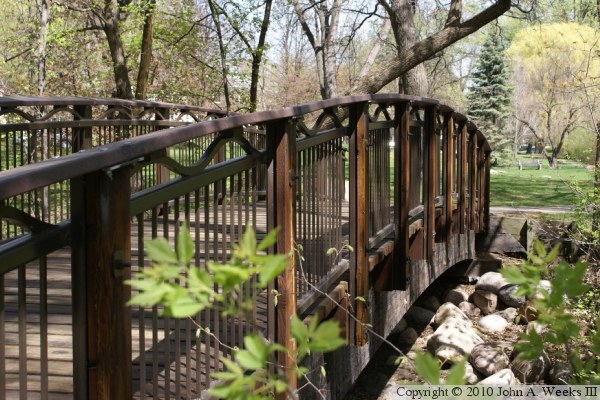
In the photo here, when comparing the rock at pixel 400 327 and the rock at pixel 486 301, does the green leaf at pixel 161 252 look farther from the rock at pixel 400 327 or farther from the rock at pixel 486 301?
the rock at pixel 486 301

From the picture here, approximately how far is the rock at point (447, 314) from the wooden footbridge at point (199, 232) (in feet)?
4.25

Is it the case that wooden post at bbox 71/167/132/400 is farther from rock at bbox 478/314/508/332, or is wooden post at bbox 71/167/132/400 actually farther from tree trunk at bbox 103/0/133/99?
tree trunk at bbox 103/0/133/99

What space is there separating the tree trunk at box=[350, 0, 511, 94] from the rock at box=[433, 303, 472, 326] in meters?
3.87

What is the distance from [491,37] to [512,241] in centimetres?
3157

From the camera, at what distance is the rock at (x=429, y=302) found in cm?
1245

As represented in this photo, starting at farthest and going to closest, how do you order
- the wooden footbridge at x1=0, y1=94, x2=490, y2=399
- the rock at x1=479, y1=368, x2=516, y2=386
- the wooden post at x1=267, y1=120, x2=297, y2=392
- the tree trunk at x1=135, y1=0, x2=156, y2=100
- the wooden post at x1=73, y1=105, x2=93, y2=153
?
the tree trunk at x1=135, y1=0, x2=156, y2=100, the rock at x1=479, y1=368, x2=516, y2=386, the wooden post at x1=73, y1=105, x2=93, y2=153, the wooden post at x1=267, y1=120, x2=297, y2=392, the wooden footbridge at x1=0, y1=94, x2=490, y2=399

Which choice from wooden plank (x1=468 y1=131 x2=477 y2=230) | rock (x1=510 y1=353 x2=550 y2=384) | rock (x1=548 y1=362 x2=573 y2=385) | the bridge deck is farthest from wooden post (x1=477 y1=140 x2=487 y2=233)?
the bridge deck

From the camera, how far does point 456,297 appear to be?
1278cm

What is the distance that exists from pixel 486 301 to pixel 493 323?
41.8 inches

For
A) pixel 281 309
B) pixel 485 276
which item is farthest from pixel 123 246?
pixel 485 276

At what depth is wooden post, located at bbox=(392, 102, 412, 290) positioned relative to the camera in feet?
22.1

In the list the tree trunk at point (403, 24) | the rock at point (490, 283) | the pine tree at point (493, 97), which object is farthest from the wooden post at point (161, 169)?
the pine tree at point (493, 97)

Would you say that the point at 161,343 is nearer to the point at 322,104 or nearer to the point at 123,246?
the point at 322,104

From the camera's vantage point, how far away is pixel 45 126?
21.0 ft
